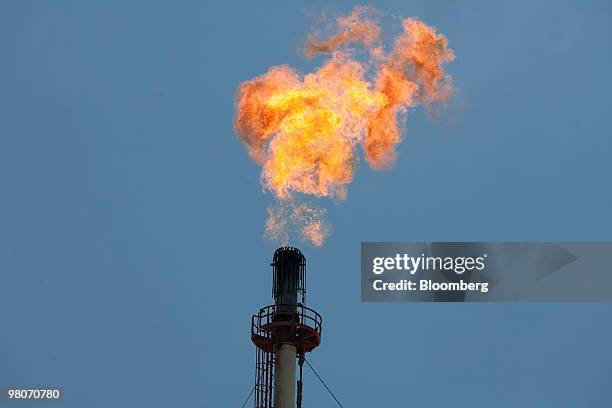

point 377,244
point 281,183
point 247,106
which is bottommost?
point 377,244

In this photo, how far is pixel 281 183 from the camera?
51125 millimetres

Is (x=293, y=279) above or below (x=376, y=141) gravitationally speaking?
below

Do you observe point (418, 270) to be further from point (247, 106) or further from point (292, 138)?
point (247, 106)

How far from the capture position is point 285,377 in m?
45.8

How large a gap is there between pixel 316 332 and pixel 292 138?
11.1 m

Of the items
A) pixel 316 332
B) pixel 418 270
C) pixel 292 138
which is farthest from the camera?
pixel 292 138

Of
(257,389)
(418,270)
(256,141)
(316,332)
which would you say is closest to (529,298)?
(418,270)

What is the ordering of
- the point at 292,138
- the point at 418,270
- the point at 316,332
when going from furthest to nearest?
1. the point at 292,138
2. the point at 316,332
3. the point at 418,270

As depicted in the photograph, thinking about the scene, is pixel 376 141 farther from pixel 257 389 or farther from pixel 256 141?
pixel 257 389

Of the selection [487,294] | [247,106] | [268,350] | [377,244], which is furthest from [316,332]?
[247,106]

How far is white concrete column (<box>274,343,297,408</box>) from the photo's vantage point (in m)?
45.2

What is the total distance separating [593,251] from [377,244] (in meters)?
11.1

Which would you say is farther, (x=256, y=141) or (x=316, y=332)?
(x=256, y=141)

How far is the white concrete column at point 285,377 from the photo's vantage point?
1781 inches
